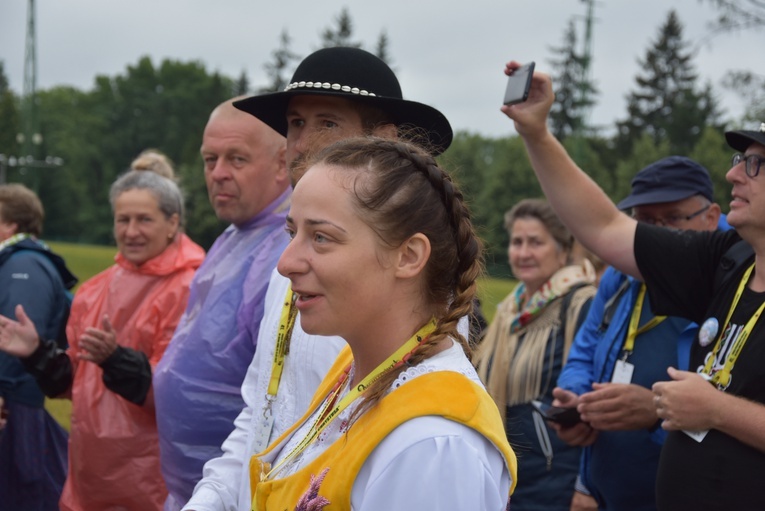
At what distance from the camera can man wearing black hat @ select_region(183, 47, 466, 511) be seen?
2508 mm

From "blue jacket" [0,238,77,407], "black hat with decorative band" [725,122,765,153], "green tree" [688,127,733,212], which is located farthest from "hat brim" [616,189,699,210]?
"green tree" [688,127,733,212]

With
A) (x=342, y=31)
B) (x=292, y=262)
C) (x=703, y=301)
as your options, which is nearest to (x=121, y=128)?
(x=342, y=31)

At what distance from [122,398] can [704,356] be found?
2.78 metres

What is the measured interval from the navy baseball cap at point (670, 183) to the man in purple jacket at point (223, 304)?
1.77 meters

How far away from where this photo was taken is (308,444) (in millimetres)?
1941

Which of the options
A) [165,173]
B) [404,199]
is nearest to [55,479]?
[165,173]

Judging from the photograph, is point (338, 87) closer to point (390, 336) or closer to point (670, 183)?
point (390, 336)

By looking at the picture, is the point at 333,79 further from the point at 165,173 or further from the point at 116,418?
the point at 165,173

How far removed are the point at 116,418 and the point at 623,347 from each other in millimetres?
2502

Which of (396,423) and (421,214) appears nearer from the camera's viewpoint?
(396,423)

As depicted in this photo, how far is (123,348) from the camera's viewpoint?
4.18m

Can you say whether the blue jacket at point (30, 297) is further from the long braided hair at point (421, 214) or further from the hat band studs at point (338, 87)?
the long braided hair at point (421, 214)

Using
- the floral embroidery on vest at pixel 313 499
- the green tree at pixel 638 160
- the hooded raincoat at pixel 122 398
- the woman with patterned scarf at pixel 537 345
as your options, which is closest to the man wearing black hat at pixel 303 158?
the floral embroidery on vest at pixel 313 499

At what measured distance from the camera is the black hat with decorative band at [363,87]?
261 centimetres
